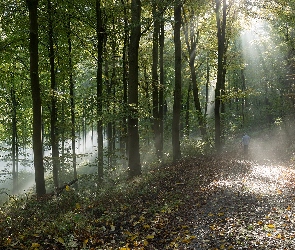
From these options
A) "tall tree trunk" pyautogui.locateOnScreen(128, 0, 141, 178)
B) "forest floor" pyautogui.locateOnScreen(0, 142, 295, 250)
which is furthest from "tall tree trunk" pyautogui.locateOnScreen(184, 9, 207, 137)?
"forest floor" pyautogui.locateOnScreen(0, 142, 295, 250)

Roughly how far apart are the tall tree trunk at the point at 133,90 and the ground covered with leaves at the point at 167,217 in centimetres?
124

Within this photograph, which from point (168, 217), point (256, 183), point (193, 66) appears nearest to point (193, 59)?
point (193, 66)

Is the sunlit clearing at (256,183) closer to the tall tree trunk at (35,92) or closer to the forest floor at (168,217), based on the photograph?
the forest floor at (168,217)

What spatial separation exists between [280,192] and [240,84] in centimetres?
4716

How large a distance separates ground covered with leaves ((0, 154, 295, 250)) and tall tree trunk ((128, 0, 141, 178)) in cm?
124

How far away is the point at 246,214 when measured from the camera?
31.1ft

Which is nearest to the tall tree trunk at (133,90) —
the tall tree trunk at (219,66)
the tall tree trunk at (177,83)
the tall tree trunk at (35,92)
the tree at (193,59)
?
the tall tree trunk at (177,83)

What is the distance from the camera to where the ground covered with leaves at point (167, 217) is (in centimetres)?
808

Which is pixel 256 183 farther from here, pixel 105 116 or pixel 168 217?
pixel 105 116

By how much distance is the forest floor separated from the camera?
8070 millimetres

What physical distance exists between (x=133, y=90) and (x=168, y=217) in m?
7.23

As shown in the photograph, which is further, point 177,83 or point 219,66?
point 219,66

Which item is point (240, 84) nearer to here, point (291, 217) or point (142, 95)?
point (142, 95)

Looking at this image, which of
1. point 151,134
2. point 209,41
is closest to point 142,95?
point 151,134
